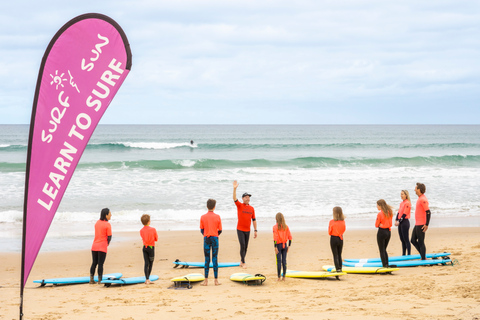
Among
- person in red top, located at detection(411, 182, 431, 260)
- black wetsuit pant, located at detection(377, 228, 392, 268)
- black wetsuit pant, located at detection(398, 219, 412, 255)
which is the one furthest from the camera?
black wetsuit pant, located at detection(398, 219, 412, 255)

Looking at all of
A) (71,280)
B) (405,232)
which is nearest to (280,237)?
(405,232)

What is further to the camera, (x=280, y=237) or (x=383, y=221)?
(x=383, y=221)

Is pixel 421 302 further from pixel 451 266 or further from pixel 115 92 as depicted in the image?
pixel 115 92

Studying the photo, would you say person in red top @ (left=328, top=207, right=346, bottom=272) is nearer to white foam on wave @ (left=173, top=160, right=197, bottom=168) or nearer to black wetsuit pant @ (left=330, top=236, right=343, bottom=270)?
black wetsuit pant @ (left=330, top=236, right=343, bottom=270)

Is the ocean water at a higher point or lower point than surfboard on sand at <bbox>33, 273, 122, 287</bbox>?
higher

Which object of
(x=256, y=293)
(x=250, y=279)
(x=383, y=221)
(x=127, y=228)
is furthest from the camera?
(x=127, y=228)

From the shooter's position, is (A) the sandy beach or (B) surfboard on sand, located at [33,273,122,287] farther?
(B) surfboard on sand, located at [33,273,122,287]

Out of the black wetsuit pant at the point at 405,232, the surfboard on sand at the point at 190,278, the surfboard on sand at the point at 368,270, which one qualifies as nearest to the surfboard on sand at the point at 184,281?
the surfboard on sand at the point at 190,278

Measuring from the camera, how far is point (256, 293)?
8.01m

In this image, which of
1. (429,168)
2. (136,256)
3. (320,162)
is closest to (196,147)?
(320,162)

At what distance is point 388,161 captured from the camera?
39.7 metres

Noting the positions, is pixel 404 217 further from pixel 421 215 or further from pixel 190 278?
pixel 190 278

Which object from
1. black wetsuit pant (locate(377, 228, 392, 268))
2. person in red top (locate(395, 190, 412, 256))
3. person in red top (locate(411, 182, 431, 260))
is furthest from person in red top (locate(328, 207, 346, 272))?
person in red top (locate(411, 182, 431, 260))

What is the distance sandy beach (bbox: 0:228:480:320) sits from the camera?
668cm
